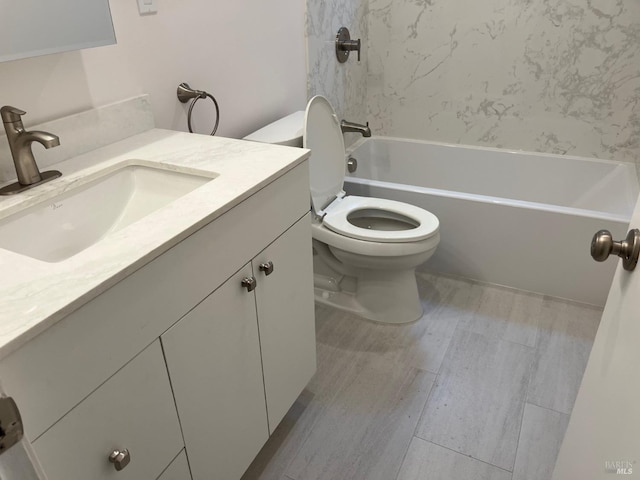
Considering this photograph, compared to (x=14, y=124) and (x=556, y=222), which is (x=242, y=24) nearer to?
(x=14, y=124)

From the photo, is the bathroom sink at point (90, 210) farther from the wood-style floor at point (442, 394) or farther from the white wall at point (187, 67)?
the wood-style floor at point (442, 394)

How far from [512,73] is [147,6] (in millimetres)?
1905

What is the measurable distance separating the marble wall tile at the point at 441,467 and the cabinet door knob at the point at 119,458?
87cm

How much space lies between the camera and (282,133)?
1.78m

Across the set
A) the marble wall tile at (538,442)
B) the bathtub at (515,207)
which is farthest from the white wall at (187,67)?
the marble wall tile at (538,442)

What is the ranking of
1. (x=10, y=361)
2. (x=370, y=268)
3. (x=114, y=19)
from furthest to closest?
(x=370, y=268) → (x=114, y=19) → (x=10, y=361)

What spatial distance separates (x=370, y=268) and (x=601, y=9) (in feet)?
5.35

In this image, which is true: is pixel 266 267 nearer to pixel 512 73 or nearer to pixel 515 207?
pixel 515 207

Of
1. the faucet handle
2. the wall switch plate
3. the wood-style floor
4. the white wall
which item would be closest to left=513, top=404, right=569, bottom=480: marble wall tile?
the wood-style floor

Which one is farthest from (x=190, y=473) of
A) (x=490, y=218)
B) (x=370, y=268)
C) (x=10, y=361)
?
(x=490, y=218)

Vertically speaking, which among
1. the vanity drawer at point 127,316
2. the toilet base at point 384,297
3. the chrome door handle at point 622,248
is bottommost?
the toilet base at point 384,297

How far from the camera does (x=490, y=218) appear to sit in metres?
2.17

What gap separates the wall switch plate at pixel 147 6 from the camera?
4.30ft

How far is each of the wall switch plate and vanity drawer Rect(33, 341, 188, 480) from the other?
3.11ft
